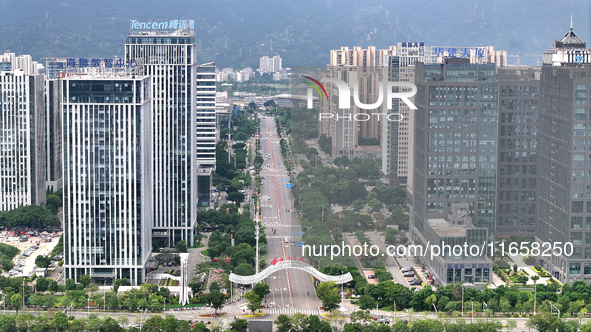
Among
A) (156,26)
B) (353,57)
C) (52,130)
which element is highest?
(353,57)

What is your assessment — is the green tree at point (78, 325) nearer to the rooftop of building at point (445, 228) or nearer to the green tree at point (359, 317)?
the green tree at point (359, 317)

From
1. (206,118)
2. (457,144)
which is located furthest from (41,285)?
(206,118)

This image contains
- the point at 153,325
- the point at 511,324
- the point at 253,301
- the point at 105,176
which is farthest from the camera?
the point at 105,176

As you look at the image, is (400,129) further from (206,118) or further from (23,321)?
(23,321)

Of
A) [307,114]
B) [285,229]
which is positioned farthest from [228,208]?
[307,114]

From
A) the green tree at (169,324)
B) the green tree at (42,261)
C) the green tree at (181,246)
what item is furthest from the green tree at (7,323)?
the green tree at (181,246)

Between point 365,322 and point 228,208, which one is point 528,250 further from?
point 228,208
